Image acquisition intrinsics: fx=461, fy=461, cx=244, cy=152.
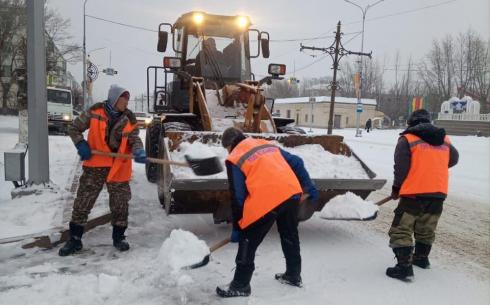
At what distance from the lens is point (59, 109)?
2152 centimetres

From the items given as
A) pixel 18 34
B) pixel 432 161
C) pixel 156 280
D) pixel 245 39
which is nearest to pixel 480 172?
pixel 245 39

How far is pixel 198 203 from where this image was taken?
16.8ft

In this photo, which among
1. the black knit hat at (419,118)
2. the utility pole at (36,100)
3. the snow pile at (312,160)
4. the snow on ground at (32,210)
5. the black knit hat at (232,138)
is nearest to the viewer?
the black knit hat at (232,138)

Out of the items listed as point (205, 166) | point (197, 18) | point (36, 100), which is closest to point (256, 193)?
point (205, 166)

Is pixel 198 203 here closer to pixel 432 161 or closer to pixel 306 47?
pixel 432 161

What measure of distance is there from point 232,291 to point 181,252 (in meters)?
0.54

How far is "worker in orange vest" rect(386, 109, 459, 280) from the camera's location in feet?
14.6

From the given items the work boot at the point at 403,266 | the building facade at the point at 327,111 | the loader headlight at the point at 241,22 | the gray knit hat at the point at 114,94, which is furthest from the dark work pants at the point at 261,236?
the building facade at the point at 327,111

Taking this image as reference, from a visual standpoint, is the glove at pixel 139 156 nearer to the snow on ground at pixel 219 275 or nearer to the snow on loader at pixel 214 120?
the snow on loader at pixel 214 120

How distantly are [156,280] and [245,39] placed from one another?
17.2ft

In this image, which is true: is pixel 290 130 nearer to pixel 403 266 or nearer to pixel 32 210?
pixel 403 266

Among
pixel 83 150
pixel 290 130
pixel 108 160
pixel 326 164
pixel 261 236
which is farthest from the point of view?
pixel 290 130

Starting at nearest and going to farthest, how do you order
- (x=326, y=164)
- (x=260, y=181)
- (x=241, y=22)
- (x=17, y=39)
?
(x=260, y=181) → (x=326, y=164) → (x=241, y=22) → (x=17, y=39)

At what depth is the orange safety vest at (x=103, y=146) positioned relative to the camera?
4.80 metres
